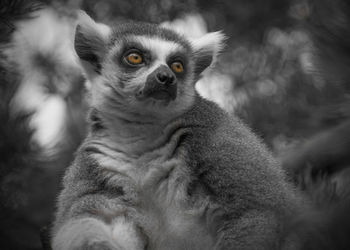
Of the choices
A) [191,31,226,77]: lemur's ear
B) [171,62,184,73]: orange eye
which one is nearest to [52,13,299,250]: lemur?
[171,62,184,73]: orange eye

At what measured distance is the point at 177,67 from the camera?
14.1 ft

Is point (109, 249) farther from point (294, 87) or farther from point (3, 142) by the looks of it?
point (294, 87)

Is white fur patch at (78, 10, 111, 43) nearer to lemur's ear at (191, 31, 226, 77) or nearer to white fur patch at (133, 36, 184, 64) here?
white fur patch at (133, 36, 184, 64)

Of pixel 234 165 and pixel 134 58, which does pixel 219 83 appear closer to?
pixel 134 58

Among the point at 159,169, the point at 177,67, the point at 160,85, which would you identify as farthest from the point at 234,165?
the point at 177,67

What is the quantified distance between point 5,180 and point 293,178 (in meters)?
2.63

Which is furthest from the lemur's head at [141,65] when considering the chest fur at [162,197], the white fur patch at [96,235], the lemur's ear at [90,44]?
the white fur patch at [96,235]

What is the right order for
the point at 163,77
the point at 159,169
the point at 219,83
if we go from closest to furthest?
the point at 159,169, the point at 163,77, the point at 219,83

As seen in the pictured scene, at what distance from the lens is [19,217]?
378 cm

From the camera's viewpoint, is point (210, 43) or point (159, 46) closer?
point (159, 46)

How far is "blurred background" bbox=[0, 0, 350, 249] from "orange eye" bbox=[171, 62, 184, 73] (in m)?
0.57

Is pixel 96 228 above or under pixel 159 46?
under

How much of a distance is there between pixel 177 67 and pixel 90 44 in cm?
95

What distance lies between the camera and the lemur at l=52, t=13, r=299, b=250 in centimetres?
314
